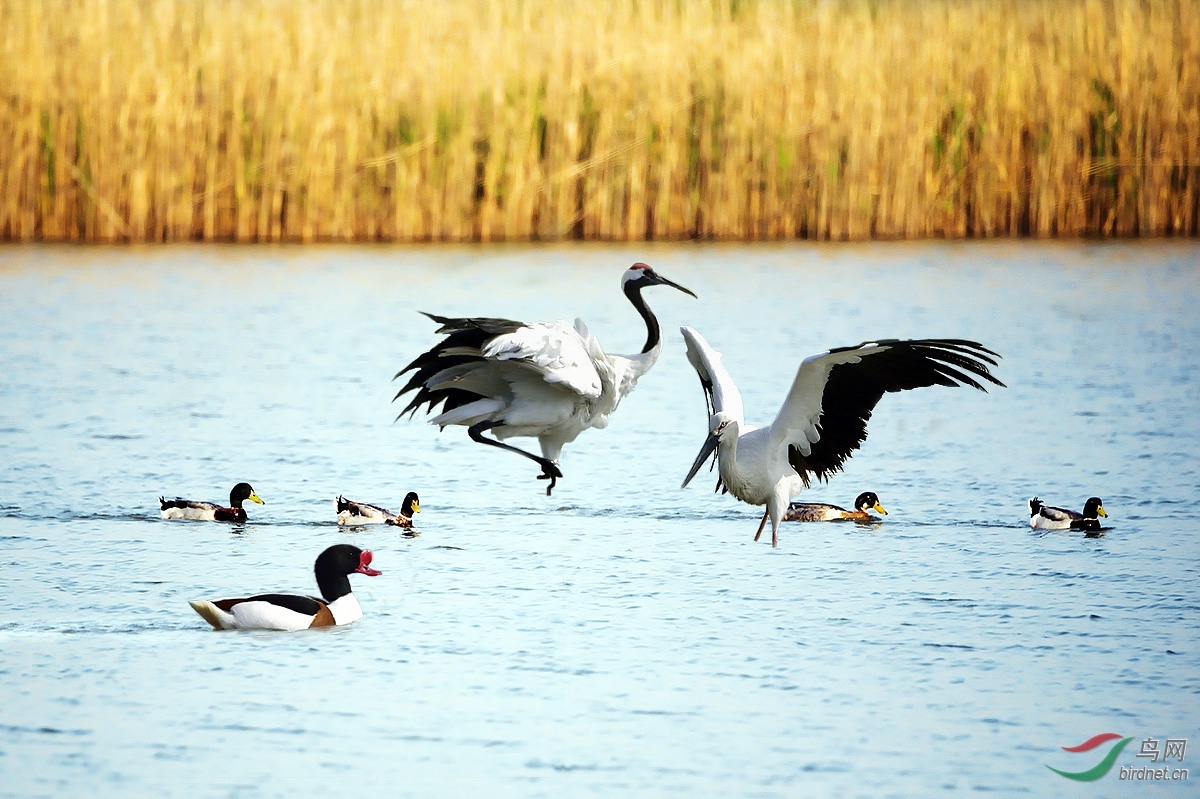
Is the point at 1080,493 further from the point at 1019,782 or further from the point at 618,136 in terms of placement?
the point at 618,136

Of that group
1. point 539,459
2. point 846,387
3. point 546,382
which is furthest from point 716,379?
point 539,459

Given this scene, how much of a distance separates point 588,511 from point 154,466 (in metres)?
2.46

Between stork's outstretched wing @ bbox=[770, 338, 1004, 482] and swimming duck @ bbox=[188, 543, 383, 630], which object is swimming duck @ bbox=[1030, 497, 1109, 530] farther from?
swimming duck @ bbox=[188, 543, 383, 630]

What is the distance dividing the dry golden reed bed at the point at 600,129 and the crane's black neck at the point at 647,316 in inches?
264

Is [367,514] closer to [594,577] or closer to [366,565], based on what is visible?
[366,565]

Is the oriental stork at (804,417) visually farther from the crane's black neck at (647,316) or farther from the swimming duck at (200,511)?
the swimming duck at (200,511)

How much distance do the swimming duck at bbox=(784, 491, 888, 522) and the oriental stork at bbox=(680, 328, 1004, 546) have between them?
1.24 ft

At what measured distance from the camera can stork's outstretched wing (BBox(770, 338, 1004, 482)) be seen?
6738 millimetres

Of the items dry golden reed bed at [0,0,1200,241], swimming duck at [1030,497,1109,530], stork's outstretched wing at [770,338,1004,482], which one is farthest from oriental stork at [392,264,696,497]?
dry golden reed bed at [0,0,1200,241]

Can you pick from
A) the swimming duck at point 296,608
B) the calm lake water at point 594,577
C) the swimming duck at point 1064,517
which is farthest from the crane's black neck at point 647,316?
the swimming duck at point 296,608

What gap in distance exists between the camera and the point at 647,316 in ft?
27.6

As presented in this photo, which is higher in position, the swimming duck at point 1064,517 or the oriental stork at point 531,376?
the oriental stork at point 531,376

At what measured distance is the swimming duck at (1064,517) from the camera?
759cm

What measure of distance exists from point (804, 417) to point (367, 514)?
2000 millimetres
